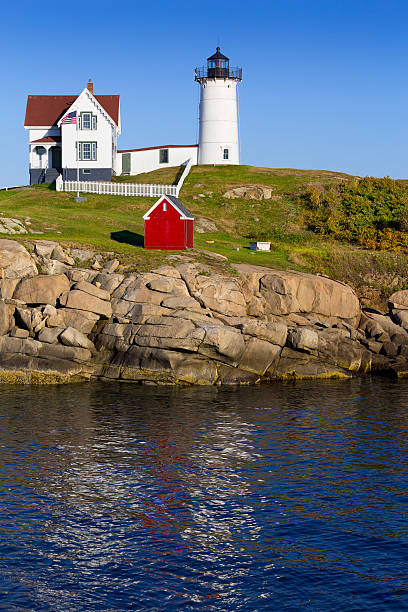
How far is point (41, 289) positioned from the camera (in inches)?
1569

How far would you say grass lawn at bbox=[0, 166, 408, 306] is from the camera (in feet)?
162

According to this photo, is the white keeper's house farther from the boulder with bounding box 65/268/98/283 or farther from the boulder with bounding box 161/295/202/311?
the boulder with bounding box 161/295/202/311

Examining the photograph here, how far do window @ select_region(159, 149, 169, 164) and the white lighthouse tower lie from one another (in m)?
3.73

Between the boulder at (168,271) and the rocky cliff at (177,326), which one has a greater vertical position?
the boulder at (168,271)

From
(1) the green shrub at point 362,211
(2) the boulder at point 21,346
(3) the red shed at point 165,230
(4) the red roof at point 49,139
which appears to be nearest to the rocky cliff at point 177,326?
(2) the boulder at point 21,346

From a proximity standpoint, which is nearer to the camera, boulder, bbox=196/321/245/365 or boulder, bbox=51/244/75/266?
boulder, bbox=196/321/245/365

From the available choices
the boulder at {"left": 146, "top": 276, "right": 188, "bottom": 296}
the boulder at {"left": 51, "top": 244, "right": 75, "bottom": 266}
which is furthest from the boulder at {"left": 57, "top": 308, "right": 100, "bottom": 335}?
the boulder at {"left": 51, "top": 244, "right": 75, "bottom": 266}

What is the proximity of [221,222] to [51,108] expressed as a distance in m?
24.3

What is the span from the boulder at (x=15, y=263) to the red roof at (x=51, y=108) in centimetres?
3292

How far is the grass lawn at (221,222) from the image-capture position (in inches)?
1944

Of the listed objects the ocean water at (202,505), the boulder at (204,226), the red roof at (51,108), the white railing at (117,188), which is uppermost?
the red roof at (51,108)

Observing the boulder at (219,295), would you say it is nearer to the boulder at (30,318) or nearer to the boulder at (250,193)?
the boulder at (30,318)

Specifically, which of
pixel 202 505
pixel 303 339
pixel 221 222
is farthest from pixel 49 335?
pixel 221 222

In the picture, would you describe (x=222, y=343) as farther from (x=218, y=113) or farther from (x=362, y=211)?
(x=218, y=113)
